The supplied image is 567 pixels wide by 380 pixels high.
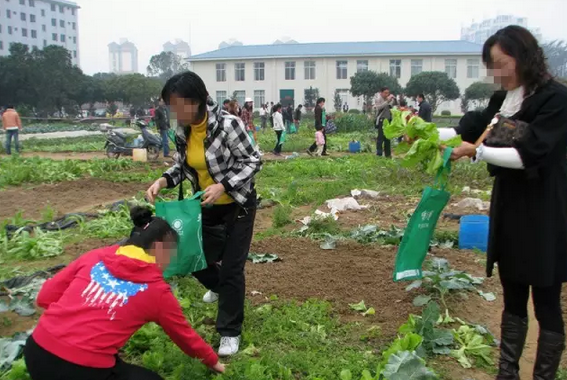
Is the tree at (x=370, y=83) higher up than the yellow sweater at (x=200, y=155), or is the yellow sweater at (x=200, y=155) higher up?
the tree at (x=370, y=83)

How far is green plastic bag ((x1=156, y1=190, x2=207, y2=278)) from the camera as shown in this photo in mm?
3191

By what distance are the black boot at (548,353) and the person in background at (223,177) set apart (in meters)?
1.73

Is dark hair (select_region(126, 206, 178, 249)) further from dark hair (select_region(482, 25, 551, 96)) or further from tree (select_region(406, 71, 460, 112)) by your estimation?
tree (select_region(406, 71, 460, 112))

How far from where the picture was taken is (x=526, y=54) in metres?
2.61

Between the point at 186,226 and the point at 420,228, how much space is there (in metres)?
1.45

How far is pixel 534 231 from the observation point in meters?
2.69

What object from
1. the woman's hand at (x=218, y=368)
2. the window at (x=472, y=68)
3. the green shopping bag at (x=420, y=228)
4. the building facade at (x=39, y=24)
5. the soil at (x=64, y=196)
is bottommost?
the woman's hand at (x=218, y=368)

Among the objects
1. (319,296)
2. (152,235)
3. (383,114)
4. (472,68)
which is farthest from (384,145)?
(472,68)

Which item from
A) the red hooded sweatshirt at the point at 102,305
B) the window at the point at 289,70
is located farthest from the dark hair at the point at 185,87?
the window at the point at 289,70

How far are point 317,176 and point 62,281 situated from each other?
978 cm

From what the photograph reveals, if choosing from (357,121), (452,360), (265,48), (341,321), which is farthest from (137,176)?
(265,48)

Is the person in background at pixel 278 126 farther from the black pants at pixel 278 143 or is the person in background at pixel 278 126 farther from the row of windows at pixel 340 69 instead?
the row of windows at pixel 340 69

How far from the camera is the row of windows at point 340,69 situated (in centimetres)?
5909

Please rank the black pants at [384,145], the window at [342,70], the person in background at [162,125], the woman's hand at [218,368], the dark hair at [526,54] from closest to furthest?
the dark hair at [526,54], the woman's hand at [218,368], the black pants at [384,145], the person in background at [162,125], the window at [342,70]
